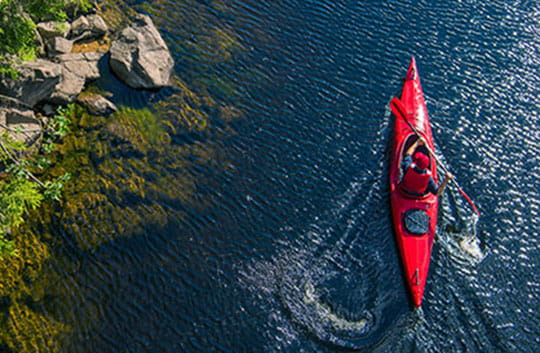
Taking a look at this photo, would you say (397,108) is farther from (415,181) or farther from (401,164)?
(415,181)

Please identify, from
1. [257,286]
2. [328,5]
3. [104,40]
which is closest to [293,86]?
[328,5]

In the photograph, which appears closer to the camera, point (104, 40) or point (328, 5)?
point (104, 40)

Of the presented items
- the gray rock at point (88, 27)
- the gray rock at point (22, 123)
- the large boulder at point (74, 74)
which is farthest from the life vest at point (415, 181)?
the gray rock at point (88, 27)

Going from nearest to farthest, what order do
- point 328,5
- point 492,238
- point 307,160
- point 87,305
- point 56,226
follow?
point 87,305 → point 56,226 → point 492,238 → point 307,160 → point 328,5

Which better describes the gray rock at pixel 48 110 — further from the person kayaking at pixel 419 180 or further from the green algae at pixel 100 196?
the person kayaking at pixel 419 180

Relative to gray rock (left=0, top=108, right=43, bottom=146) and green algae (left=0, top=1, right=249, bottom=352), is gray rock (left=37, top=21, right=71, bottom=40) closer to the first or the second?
green algae (left=0, top=1, right=249, bottom=352)

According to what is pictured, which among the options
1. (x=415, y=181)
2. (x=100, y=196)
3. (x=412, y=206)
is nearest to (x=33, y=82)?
(x=100, y=196)

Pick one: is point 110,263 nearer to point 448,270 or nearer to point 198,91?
point 198,91
